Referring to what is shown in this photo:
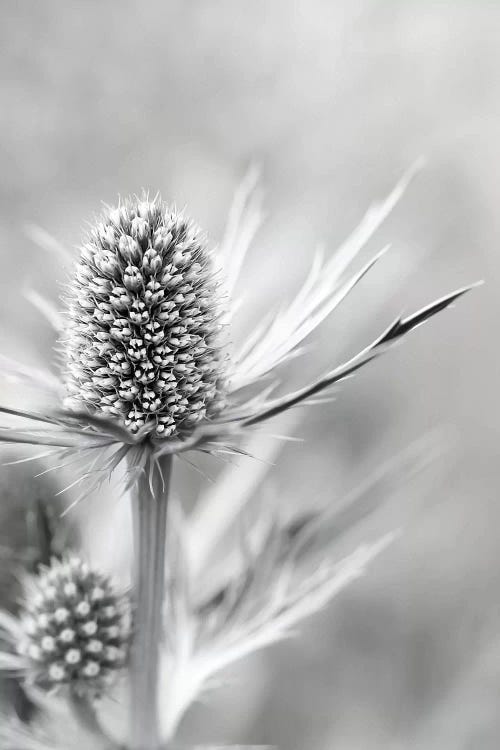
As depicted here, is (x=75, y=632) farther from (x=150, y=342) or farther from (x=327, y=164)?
(x=327, y=164)

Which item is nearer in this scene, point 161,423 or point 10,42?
Answer: point 161,423

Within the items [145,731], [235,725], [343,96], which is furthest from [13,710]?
[343,96]

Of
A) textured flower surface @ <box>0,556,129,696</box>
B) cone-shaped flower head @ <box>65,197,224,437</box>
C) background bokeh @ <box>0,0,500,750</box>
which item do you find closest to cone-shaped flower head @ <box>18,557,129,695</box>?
textured flower surface @ <box>0,556,129,696</box>

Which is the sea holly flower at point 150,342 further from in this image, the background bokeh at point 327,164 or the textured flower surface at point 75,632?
the background bokeh at point 327,164

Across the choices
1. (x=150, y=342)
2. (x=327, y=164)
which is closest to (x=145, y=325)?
(x=150, y=342)

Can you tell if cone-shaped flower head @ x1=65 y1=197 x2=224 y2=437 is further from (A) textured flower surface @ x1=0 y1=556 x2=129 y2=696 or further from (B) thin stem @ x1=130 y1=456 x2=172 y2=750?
(A) textured flower surface @ x1=0 y1=556 x2=129 y2=696

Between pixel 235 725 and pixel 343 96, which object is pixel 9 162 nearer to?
pixel 343 96
